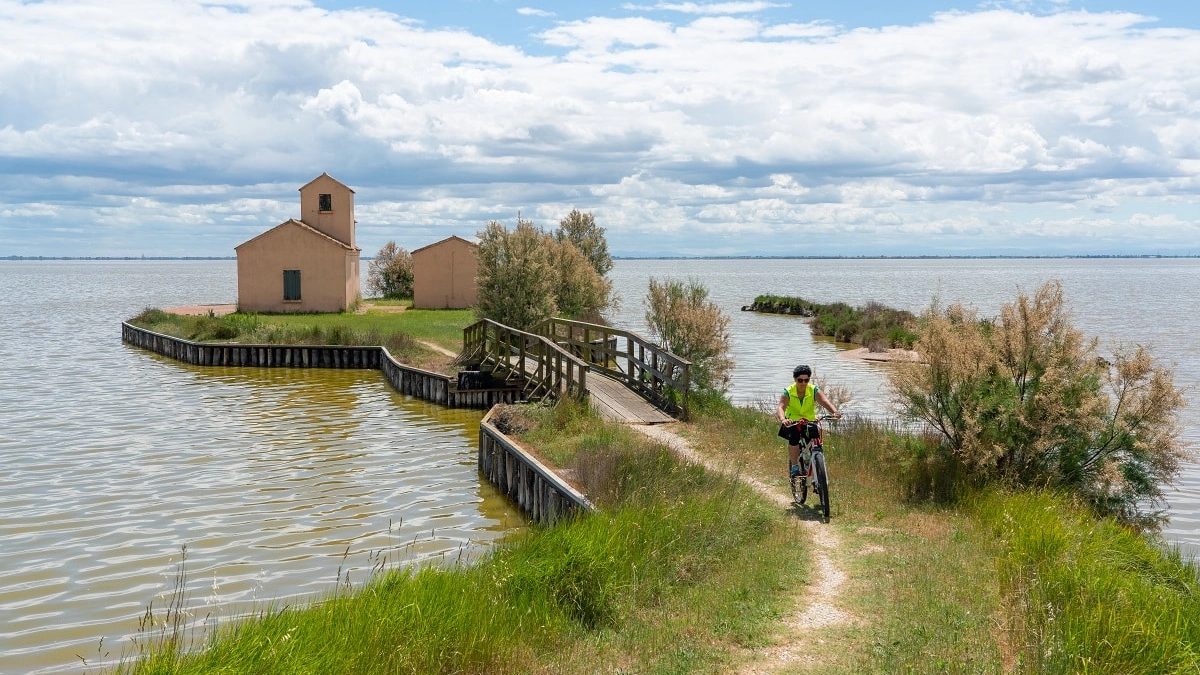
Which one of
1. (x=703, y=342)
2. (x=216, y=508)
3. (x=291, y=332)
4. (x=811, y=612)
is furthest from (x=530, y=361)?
(x=811, y=612)

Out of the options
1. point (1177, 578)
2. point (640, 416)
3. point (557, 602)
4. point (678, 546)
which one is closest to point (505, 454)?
point (640, 416)

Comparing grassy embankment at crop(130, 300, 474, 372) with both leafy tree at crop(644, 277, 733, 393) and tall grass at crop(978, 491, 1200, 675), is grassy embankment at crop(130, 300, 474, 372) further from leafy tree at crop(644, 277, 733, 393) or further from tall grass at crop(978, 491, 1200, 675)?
tall grass at crop(978, 491, 1200, 675)

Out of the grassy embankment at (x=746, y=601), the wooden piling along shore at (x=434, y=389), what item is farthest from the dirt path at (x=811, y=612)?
the wooden piling along shore at (x=434, y=389)

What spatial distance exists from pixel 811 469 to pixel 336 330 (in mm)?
25591

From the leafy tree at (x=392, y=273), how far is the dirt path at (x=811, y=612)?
2120 inches

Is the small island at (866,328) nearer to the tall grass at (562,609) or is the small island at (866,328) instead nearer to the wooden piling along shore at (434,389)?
the wooden piling along shore at (434,389)

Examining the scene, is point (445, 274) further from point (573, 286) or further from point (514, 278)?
point (514, 278)

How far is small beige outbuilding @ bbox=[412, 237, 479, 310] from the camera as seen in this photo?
1944 inches

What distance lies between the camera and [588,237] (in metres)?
56.0

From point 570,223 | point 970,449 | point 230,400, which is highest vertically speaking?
point 570,223

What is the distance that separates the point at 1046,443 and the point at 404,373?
62.7 ft

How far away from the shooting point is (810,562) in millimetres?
8961

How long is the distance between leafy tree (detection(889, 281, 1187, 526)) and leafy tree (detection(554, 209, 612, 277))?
43.3 metres

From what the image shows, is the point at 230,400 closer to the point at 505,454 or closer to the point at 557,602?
the point at 505,454
